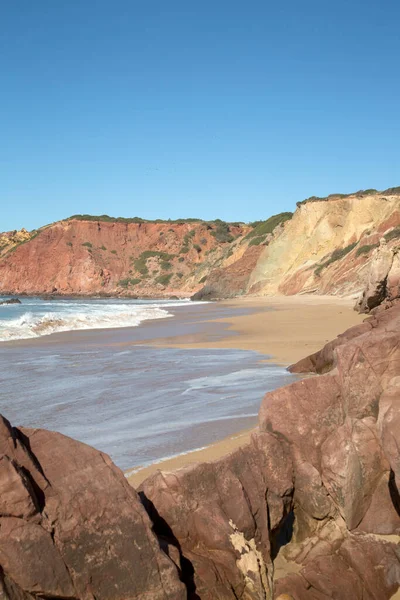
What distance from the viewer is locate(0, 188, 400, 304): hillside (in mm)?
46625

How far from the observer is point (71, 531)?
3.25m

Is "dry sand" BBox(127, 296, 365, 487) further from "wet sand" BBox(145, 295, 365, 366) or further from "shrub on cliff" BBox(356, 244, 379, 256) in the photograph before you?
"shrub on cliff" BBox(356, 244, 379, 256)

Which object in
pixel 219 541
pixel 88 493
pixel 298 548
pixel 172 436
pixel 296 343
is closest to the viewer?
pixel 88 493

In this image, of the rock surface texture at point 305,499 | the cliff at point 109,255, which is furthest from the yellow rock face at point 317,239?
the rock surface texture at point 305,499

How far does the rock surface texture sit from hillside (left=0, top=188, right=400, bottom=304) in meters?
31.1

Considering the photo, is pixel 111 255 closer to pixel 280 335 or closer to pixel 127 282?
pixel 127 282

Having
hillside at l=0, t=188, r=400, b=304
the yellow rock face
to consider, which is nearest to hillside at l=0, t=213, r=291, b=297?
hillside at l=0, t=188, r=400, b=304

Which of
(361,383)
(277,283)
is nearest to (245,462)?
(361,383)

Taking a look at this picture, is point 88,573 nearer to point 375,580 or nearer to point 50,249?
point 375,580

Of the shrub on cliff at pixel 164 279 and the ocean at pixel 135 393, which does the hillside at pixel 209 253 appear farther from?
the ocean at pixel 135 393

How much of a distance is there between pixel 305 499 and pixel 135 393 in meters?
5.74

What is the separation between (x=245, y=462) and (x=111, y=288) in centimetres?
9272

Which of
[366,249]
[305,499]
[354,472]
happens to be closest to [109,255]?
[366,249]

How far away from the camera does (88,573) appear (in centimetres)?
320
